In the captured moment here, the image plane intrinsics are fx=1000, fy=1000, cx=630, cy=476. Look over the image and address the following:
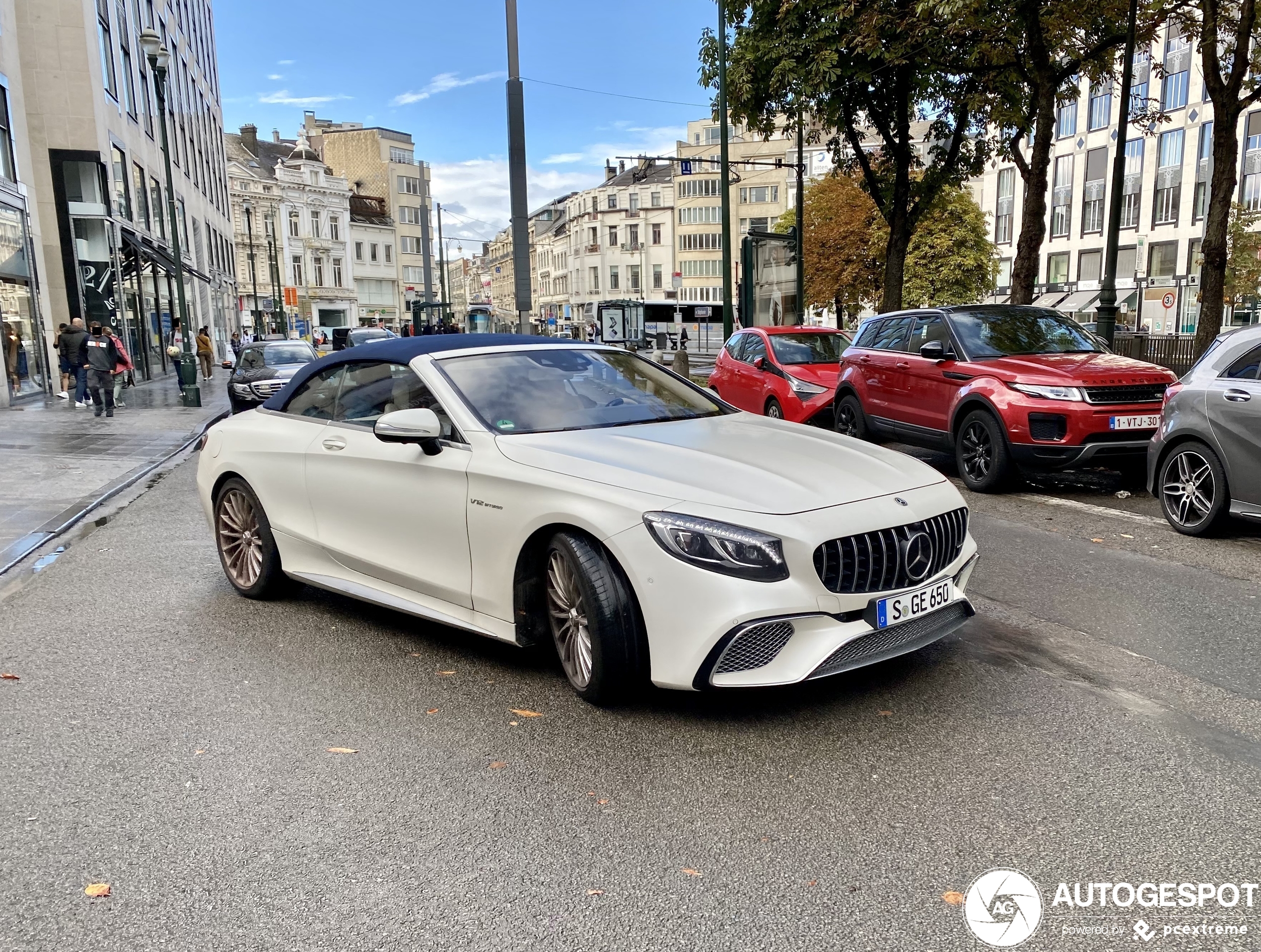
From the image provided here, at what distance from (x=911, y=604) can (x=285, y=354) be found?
18.8 meters

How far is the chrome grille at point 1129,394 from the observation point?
339 inches

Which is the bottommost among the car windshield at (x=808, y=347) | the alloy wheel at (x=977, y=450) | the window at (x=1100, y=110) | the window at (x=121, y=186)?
the alloy wheel at (x=977, y=450)

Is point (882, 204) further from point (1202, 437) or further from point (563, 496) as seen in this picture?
point (563, 496)

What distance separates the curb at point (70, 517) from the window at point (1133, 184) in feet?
172

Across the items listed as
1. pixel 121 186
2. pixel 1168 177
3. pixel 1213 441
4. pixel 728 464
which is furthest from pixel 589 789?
pixel 1168 177

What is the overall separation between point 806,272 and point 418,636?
141 feet

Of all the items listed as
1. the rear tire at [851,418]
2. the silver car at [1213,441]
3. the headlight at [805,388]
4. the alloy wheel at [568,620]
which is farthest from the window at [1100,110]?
the alloy wheel at [568,620]

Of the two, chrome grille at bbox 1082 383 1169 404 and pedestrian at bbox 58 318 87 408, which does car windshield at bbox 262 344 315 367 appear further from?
chrome grille at bbox 1082 383 1169 404

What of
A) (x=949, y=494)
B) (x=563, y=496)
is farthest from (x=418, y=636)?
(x=949, y=494)

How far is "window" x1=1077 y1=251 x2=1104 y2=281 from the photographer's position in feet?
176

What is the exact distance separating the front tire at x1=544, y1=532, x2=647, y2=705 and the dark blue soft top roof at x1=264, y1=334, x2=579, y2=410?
1523mm

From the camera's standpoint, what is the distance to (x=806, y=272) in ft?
151

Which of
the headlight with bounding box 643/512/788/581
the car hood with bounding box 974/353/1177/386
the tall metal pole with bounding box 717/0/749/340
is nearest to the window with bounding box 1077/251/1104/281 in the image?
the tall metal pole with bounding box 717/0/749/340

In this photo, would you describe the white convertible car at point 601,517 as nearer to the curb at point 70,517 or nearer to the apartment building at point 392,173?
the curb at point 70,517
